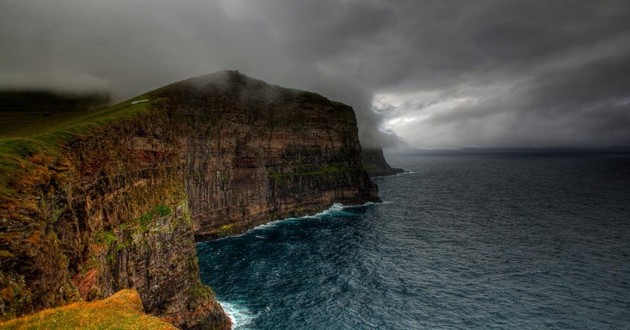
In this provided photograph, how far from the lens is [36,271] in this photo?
18531 millimetres

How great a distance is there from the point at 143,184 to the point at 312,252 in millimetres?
50256

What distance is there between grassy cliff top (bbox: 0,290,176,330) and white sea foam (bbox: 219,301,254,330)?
29.4 m

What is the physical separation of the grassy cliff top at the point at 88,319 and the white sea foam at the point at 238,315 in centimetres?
2941

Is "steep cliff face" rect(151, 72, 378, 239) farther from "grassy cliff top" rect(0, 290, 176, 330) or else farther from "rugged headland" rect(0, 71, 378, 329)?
"grassy cliff top" rect(0, 290, 176, 330)

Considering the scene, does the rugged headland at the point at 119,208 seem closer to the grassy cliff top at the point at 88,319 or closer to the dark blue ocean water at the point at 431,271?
the grassy cliff top at the point at 88,319

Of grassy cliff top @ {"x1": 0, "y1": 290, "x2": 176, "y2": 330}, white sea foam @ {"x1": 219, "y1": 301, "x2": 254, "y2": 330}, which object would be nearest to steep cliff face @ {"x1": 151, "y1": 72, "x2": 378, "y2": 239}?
white sea foam @ {"x1": 219, "y1": 301, "x2": 254, "y2": 330}

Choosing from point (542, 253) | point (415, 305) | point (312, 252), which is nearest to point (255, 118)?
point (312, 252)

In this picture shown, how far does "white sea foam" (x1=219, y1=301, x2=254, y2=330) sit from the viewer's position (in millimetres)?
47494

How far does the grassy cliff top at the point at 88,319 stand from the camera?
16062 millimetres

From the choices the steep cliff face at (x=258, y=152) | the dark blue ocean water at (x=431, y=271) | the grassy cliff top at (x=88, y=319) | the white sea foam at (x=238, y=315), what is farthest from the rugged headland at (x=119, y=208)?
the dark blue ocean water at (x=431, y=271)

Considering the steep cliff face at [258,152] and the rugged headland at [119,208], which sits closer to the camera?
the rugged headland at [119,208]

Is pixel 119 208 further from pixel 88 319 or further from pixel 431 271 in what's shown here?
pixel 431 271

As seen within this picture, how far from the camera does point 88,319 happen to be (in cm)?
1794

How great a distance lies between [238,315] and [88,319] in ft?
116
